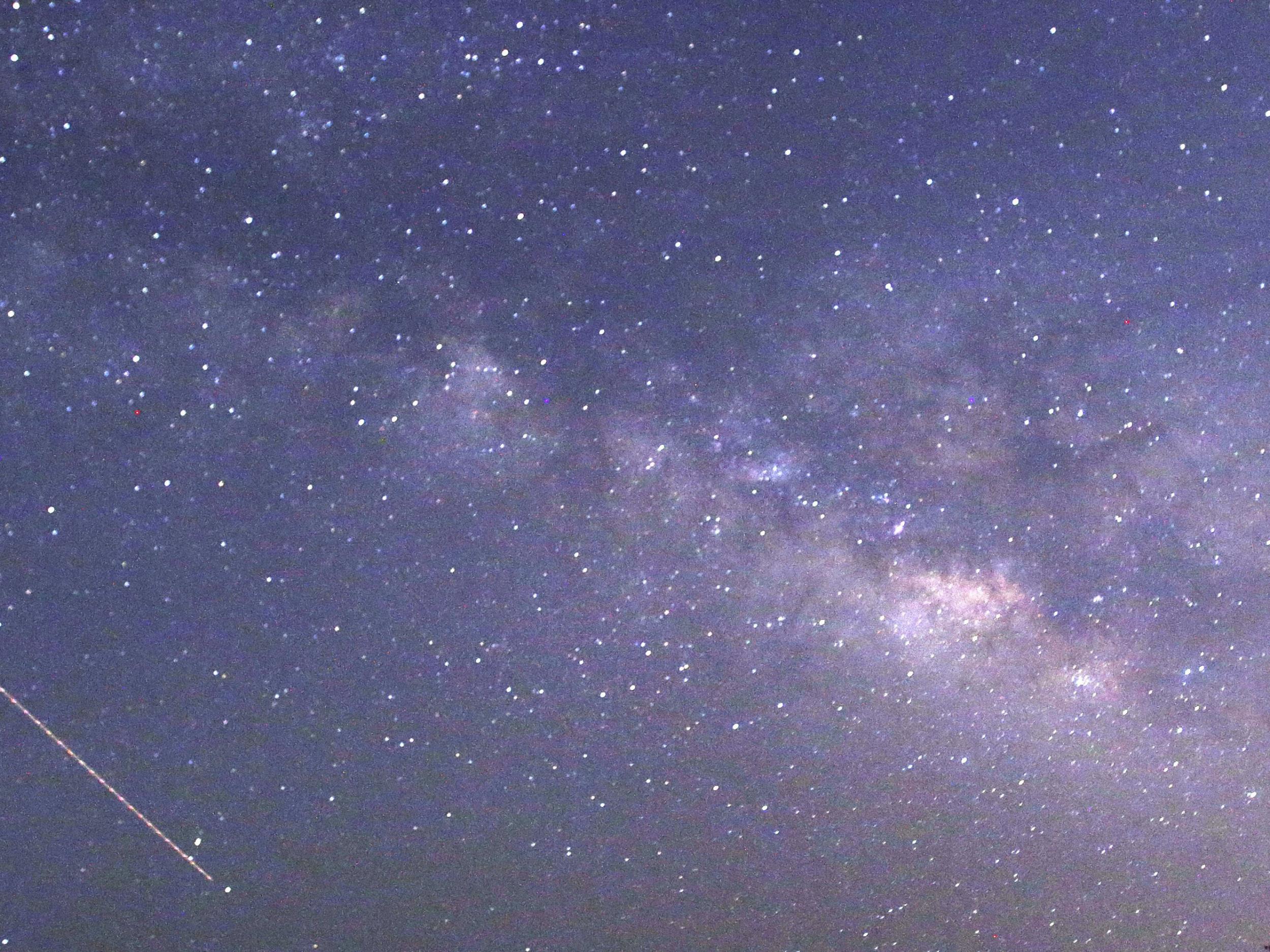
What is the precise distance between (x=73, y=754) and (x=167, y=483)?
224cm

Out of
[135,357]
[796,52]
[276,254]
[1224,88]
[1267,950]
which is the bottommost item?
[1267,950]

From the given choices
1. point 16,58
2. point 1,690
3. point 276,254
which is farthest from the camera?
point 1,690

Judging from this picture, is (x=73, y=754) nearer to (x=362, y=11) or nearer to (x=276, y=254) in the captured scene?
(x=276, y=254)

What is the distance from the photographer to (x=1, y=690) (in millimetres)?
5117

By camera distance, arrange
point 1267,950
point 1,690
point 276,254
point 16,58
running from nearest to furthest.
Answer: point 16,58 → point 276,254 → point 1,690 → point 1267,950

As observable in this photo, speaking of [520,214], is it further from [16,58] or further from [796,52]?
[16,58]

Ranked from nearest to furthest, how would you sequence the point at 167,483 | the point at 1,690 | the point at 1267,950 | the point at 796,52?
the point at 796,52
the point at 167,483
the point at 1,690
the point at 1267,950

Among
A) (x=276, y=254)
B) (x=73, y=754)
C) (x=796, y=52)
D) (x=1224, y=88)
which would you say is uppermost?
(x=1224, y=88)

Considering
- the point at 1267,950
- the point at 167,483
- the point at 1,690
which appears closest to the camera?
the point at 167,483

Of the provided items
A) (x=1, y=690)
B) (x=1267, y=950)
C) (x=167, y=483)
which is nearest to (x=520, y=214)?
(x=167, y=483)

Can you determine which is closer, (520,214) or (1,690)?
(520,214)

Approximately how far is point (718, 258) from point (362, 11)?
2.17 meters

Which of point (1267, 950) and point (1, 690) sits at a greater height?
point (1267, 950)

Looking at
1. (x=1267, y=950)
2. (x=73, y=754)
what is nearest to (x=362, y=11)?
(x=73, y=754)
